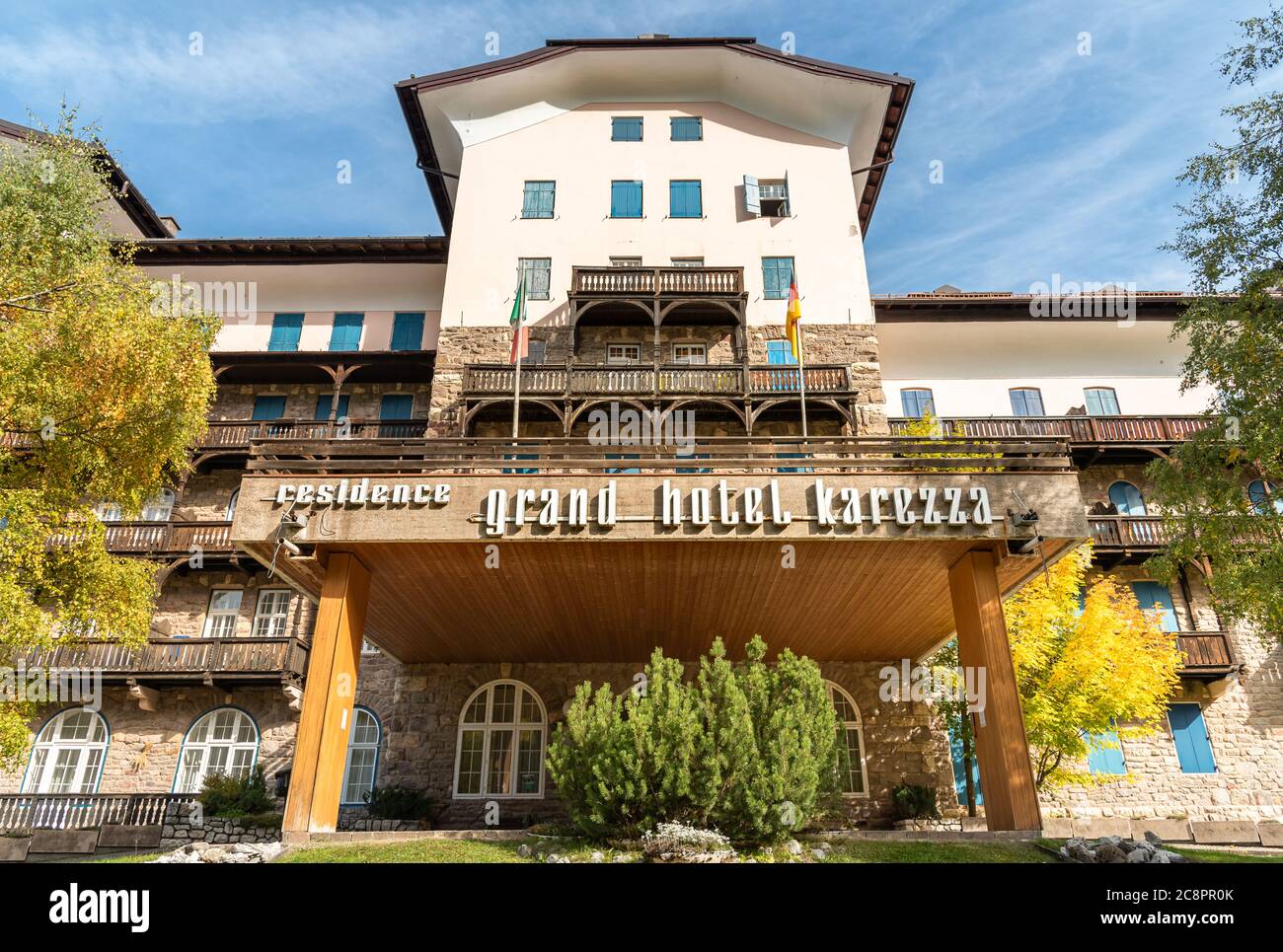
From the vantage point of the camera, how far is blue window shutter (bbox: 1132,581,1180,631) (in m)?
23.9

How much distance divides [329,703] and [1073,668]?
620 inches

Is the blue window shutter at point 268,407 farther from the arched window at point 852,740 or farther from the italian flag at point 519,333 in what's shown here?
the arched window at point 852,740

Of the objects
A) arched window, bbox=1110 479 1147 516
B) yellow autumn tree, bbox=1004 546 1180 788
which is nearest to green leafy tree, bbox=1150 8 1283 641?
yellow autumn tree, bbox=1004 546 1180 788

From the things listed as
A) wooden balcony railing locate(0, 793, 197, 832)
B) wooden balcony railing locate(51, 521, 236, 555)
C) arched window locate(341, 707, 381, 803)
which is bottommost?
wooden balcony railing locate(0, 793, 197, 832)

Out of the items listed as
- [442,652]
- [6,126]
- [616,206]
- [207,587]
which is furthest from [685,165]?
[6,126]

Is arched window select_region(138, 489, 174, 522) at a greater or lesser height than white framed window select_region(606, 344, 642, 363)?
lesser

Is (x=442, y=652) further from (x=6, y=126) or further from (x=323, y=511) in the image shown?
(x=6, y=126)

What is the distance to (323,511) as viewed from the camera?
1222cm

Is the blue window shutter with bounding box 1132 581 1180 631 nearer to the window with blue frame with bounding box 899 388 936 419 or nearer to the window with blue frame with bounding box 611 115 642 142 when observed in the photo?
the window with blue frame with bounding box 899 388 936 419

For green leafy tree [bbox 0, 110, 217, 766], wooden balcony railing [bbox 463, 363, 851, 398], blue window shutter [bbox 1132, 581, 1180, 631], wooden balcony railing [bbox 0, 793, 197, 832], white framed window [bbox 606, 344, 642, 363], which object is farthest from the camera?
white framed window [bbox 606, 344, 642, 363]

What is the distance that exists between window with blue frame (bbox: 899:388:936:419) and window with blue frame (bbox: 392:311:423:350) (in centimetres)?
1617

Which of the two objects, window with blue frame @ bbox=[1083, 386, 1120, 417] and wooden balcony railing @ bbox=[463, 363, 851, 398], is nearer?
wooden balcony railing @ bbox=[463, 363, 851, 398]

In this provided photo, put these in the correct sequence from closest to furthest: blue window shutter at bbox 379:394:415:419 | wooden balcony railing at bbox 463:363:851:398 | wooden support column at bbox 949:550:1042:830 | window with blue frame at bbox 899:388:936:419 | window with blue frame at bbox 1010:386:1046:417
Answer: wooden support column at bbox 949:550:1042:830 < wooden balcony railing at bbox 463:363:851:398 < blue window shutter at bbox 379:394:415:419 < window with blue frame at bbox 1010:386:1046:417 < window with blue frame at bbox 899:388:936:419
